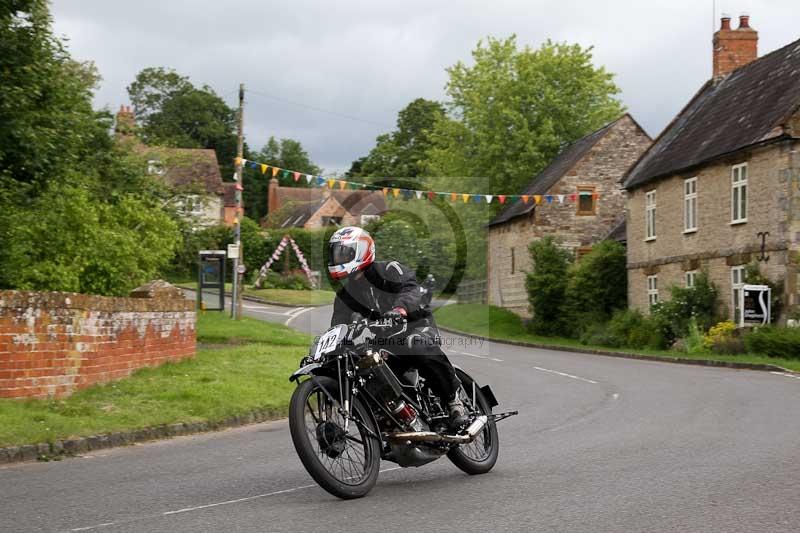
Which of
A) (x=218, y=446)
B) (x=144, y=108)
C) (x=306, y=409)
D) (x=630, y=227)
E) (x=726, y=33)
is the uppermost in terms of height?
(x=144, y=108)

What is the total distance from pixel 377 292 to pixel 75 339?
6115mm

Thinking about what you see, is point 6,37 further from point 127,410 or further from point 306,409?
point 306,409

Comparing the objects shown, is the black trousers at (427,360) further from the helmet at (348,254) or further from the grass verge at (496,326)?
the grass verge at (496,326)

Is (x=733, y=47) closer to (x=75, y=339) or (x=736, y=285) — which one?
(x=736, y=285)

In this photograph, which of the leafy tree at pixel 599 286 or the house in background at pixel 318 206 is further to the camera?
the house in background at pixel 318 206

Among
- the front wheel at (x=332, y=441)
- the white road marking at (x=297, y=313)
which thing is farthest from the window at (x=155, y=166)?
the front wheel at (x=332, y=441)

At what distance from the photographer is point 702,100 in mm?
38312

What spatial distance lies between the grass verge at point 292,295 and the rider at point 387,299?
42697mm

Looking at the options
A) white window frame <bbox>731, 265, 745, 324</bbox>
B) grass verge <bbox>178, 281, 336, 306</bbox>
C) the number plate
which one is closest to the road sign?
white window frame <bbox>731, 265, 745, 324</bbox>

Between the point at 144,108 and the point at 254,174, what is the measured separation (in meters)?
14.0

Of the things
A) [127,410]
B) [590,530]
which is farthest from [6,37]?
[590,530]

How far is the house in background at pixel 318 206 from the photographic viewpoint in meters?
→ 92.6

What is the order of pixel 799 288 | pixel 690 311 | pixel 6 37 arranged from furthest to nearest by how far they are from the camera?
pixel 690 311 → pixel 799 288 → pixel 6 37

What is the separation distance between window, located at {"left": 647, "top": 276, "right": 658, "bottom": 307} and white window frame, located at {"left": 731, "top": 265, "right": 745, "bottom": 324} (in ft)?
19.6
